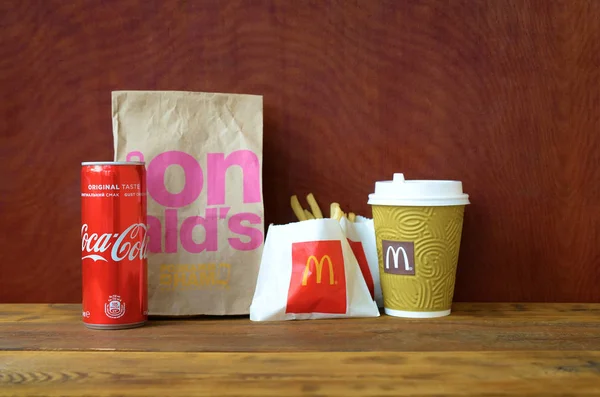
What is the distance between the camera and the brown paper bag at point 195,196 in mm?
1355

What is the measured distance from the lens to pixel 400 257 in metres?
1.31

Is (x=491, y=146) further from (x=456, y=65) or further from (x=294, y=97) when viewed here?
(x=294, y=97)

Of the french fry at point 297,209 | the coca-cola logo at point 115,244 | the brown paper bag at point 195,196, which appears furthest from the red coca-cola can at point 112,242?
the french fry at point 297,209

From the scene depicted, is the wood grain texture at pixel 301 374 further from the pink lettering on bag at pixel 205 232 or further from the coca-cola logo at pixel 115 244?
the pink lettering on bag at pixel 205 232

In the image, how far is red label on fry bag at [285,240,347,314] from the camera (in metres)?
1.30

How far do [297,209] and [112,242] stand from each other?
42 centimetres

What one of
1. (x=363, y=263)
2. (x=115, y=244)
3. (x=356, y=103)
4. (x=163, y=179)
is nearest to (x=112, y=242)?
(x=115, y=244)

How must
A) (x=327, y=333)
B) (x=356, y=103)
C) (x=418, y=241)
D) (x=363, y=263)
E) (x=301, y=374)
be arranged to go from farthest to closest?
(x=356, y=103) < (x=363, y=263) < (x=418, y=241) < (x=327, y=333) < (x=301, y=374)

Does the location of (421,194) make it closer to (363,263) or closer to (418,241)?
(418,241)

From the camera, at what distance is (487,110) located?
1509 mm

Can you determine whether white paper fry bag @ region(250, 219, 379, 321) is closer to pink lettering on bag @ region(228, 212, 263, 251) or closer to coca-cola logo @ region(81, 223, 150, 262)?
pink lettering on bag @ region(228, 212, 263, 251)

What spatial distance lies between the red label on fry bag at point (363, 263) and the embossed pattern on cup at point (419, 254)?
0.07 metres

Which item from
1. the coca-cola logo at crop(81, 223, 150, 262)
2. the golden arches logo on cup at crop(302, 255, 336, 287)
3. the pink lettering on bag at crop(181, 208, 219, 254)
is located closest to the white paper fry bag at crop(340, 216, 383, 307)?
the golden arches logo on cup at crop(302, 255, 336, 287)

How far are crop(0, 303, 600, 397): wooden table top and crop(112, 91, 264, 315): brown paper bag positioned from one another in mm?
64
